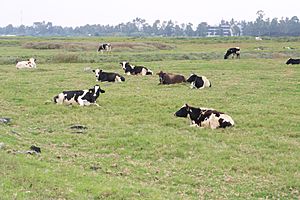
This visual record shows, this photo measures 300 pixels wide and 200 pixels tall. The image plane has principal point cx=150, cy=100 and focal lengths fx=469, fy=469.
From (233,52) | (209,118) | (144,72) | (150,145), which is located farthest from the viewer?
(233,52)

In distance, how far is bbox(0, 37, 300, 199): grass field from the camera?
9914mm

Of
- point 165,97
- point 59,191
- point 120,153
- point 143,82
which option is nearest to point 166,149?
point 120,153

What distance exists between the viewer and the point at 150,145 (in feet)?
44.8

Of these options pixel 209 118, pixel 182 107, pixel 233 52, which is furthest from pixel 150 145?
pixel 233 52

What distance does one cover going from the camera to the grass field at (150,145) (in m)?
9.91

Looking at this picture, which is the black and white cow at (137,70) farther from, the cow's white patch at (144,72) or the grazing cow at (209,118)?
the grazing cow at (209,118)

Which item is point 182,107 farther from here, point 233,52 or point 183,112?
point 233,52

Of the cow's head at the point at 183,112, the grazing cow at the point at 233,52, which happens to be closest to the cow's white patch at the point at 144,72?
the cow's head at the point at 183,112

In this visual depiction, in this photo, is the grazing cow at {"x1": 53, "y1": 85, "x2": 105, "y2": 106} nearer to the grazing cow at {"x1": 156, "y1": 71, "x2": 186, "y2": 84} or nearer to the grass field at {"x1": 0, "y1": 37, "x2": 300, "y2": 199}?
the grass field at {"x1": 0, "y1": 37, "x2": 300, "y2": 199}

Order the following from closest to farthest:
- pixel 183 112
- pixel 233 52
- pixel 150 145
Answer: pixel 150 145, pixel 183 112, pixel 233 52

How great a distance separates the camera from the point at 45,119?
17625mm

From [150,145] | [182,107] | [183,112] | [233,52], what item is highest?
[233,52]

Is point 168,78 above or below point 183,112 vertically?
above

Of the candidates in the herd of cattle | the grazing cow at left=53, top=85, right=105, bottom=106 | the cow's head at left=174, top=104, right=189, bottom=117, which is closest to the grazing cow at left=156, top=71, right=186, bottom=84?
the herd of cattle
